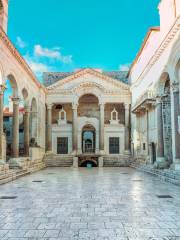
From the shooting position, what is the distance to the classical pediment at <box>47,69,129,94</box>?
1235 inches

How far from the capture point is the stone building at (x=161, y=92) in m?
15.3

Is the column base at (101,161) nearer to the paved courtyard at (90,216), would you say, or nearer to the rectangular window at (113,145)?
the rectangular window at (113,145)

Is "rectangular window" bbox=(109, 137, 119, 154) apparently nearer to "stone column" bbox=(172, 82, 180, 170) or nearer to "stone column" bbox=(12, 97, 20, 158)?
"stone column" bbox=(12, 97, 20, 158)

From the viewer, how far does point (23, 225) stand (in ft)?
19.9

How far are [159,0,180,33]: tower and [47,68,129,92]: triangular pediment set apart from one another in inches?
538

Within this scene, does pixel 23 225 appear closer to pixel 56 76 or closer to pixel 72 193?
pixel 72 193

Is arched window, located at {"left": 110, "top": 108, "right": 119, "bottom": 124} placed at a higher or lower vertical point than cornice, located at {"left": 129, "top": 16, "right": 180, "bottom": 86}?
lower

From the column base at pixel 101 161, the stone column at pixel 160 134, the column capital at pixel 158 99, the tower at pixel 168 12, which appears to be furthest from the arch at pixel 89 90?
the tower at pixel 168 12

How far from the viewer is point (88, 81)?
31.4m

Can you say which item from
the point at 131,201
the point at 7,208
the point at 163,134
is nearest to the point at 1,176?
the point at 7,208

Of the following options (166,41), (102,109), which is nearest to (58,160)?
(102,109)

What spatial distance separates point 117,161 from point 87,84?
385 inches

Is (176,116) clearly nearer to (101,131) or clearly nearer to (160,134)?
(160,134)

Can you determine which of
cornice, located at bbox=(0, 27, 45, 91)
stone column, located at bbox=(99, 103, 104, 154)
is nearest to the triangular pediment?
stone column, located at bbox=(99, 103, 104, 154)
